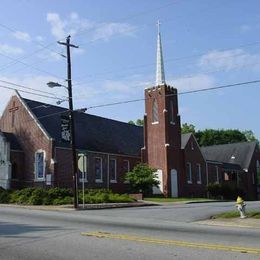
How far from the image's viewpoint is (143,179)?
45531mm

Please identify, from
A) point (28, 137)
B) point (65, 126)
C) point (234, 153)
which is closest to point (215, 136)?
point (234, 153)

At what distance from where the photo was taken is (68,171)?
4566 cm

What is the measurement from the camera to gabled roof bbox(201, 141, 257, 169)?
Result: 238 ft

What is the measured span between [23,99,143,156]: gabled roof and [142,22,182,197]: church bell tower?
4.02 metres

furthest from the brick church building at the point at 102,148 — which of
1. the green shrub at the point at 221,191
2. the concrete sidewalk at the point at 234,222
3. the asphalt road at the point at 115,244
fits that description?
the asphalt road at the point at 115,244

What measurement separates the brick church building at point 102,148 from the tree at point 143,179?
3423 millimetres

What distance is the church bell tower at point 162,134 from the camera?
49812mm

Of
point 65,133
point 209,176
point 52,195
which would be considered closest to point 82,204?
point 52,195

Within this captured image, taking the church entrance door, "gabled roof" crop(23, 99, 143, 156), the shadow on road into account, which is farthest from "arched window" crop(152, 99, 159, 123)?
the shadow on road

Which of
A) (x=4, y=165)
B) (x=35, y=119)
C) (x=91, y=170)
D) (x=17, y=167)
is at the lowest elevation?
(x=91, y=170)

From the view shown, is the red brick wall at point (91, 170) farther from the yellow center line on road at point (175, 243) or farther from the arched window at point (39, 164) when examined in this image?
the yellow center line on road at point (175, 243)

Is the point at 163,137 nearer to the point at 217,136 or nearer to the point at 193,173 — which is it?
the point at 193,173

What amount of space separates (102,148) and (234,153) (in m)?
31.0

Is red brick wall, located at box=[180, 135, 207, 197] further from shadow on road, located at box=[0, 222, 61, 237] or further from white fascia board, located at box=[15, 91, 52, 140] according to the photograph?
shadow on road, located at box=[0, 222, 61, 237]
